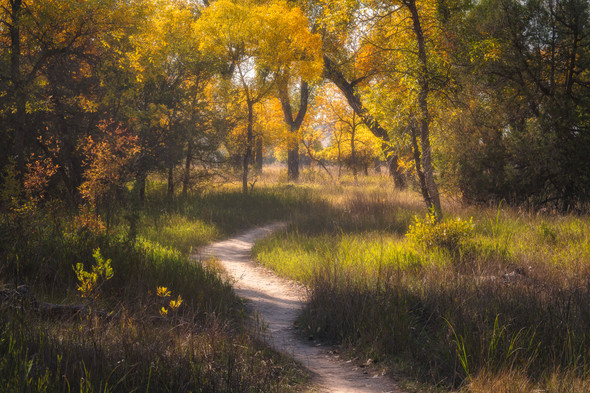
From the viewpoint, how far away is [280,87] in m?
20.0

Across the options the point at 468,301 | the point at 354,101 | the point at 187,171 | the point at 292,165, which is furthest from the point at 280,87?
the point at 468,301

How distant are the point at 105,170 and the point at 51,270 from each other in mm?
2789

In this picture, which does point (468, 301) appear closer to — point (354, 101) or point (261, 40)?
point (261, 40)

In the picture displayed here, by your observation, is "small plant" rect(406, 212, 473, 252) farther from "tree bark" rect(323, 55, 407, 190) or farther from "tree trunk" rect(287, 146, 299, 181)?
"tree trunk" rect(287, 146, 299, 181)

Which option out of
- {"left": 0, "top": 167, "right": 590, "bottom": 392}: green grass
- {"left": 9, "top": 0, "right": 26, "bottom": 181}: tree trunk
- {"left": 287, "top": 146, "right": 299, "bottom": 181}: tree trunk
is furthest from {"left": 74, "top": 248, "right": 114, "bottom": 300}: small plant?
{"left": 287, "top": 146, "right": 299, "bottom": 181}: tree trunk

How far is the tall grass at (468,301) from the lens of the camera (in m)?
4.32

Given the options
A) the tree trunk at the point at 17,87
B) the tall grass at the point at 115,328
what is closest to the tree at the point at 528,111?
the tall grass at the point at 115,328

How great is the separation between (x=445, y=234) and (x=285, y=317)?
3.73 m

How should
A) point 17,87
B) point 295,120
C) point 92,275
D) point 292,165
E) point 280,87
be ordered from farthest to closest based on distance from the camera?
point 292,165 < point 295,120 < point 280,87 < point 17,87 < point 92,275

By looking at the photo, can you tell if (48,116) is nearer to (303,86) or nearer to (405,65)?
(405,65)

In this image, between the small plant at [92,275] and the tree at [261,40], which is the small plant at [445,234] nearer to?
the small plant at [92,275]

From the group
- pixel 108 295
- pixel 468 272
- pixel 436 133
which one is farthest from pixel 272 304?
pixel 436 133

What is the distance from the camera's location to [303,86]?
29.6m

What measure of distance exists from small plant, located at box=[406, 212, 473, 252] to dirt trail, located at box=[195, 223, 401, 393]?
2691 mm
